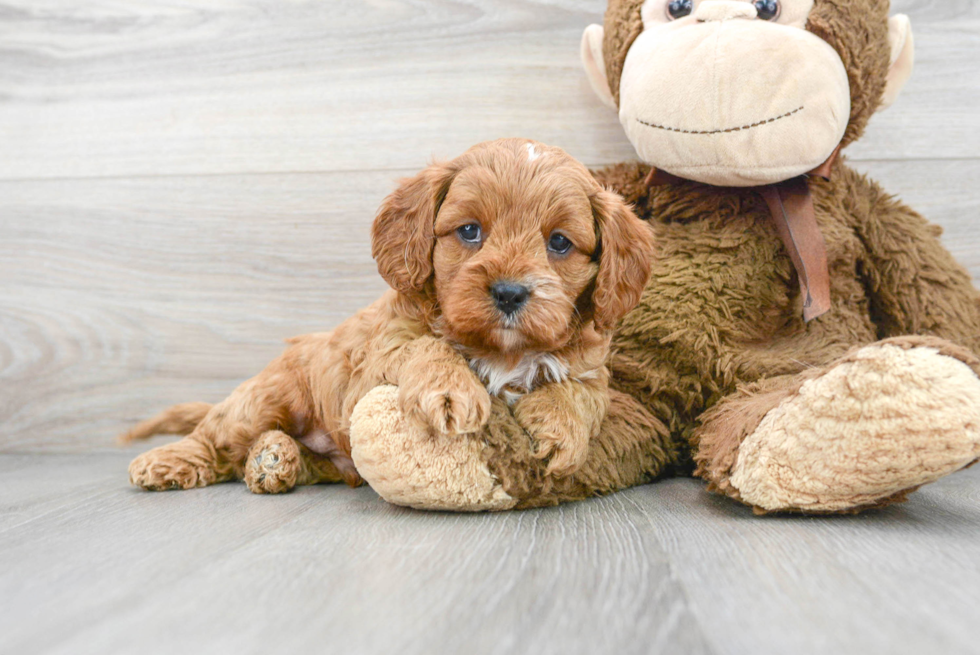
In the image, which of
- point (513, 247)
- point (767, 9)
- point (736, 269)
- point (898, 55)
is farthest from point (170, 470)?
point (898, 55)

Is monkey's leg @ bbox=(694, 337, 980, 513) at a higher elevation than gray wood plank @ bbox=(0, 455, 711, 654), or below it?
higher

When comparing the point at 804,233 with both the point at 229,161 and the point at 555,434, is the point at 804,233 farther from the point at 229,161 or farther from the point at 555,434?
the point at 229,161

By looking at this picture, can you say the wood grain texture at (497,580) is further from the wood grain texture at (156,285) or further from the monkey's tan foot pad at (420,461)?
the wood grain texture at (156,285)

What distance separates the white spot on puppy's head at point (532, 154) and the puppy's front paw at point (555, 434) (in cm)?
47

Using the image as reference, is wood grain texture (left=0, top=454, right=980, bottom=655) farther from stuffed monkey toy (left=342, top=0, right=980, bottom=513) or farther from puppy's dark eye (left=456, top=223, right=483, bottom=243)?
puppy's dark eye (left=456, top=223, right=483, bottom=243)

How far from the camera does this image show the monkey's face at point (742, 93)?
5.30 ft

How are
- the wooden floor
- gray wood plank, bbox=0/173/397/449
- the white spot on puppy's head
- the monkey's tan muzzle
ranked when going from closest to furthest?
the white spot on puppy's head
the monkey's tan muzzle
the wooden floor
gray wood plank, bbox=0/173/397/449

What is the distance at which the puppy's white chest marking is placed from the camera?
1469mm

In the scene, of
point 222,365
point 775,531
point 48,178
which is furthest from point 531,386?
point 48,178

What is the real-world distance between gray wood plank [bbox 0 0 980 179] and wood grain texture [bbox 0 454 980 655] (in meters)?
1.25

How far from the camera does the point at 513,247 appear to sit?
137 centimetres

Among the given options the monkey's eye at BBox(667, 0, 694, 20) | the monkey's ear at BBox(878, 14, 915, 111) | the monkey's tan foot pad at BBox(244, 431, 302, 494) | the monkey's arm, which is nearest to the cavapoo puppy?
the monkey's tan foot pad at BBox(244, 431, 302, 494)

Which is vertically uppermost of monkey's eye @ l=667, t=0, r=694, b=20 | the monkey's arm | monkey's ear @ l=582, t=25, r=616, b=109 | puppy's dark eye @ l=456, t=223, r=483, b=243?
monkey's eye @ l=667, t=0, r=694, b=20

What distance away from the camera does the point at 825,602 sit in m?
0.92
